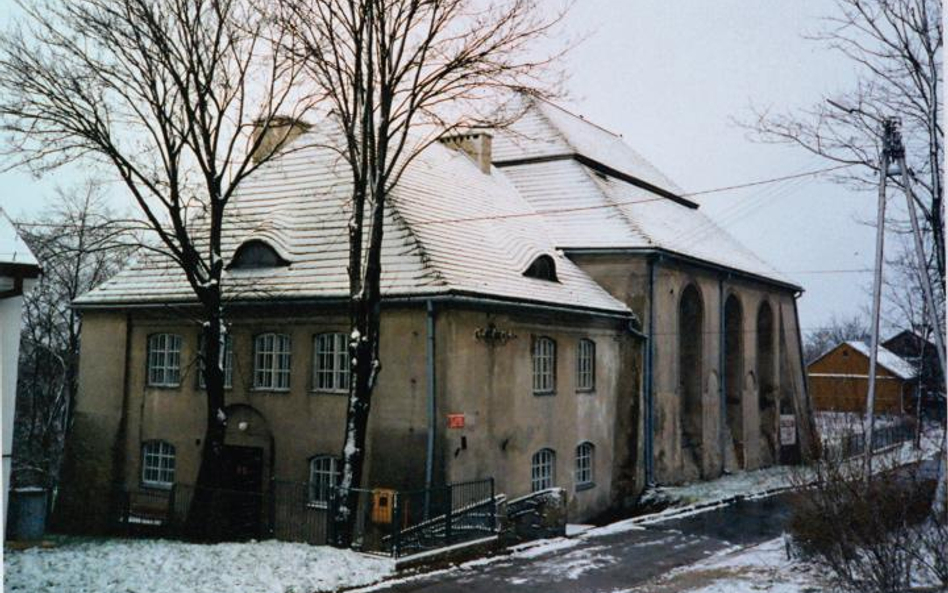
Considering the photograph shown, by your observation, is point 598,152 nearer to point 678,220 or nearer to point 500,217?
point 678,220

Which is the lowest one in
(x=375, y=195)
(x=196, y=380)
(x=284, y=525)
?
(x=284, y=525)

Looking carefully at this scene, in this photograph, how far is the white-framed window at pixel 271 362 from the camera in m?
16.8

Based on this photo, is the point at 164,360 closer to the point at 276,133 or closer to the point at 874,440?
the point at 276,133

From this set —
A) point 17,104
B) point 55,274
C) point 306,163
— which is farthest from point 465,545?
point 306,163

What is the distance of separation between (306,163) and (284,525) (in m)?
8.39

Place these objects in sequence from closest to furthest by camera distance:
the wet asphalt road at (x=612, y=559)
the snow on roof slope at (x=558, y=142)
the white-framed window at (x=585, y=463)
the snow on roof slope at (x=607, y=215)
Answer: the wet asphalt road at (x=612, y=559)
the white-framed window at (x=585, y=463)
the snow on roof slope at (x=607, y=215)
the snow on roof slope at (x=558, y=142)

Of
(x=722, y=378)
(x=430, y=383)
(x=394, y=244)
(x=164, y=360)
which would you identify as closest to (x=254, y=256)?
(x=164, y=360)

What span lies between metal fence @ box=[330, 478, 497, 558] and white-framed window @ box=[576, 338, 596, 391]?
14.0ft

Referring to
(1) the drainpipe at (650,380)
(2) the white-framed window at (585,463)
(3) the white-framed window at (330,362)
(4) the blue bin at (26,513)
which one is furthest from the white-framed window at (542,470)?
(4) the blue bin at (26,513)

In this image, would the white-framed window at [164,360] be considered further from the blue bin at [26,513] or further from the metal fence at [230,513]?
the blue bin at [26,513]

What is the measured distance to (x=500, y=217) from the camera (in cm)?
1980

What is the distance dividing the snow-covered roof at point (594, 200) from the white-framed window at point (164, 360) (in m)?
9.33

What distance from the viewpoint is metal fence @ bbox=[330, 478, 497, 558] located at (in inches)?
491

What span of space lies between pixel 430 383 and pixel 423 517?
2345 millimetres
